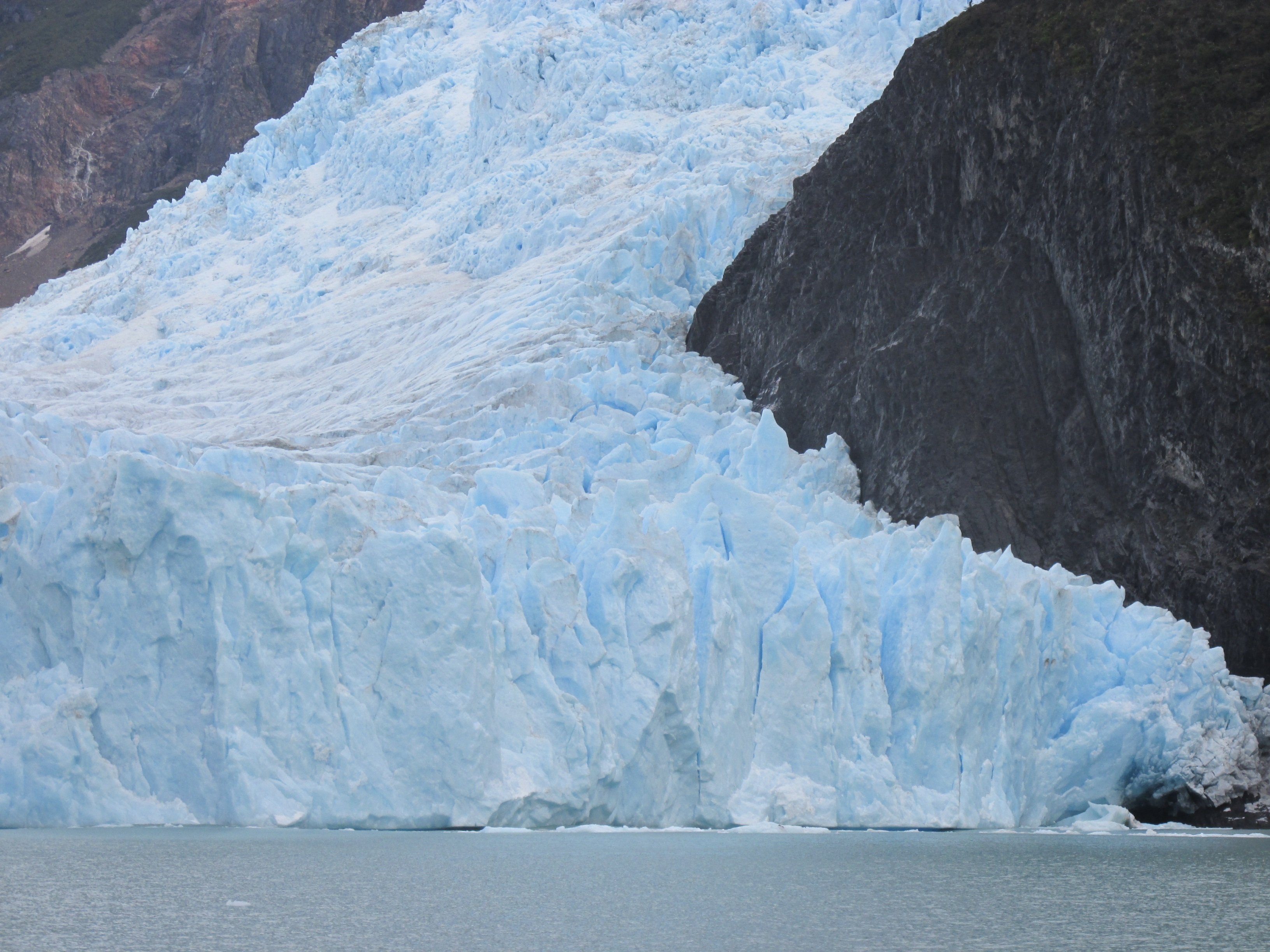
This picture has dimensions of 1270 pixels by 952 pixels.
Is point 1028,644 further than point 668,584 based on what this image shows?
Yes

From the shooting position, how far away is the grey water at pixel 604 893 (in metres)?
11.4

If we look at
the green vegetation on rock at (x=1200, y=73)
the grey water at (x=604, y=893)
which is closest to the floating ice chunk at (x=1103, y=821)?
the grey water at (x=604, y=893)

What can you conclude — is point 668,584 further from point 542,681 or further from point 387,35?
point 387,35

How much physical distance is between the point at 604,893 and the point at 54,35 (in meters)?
93.4

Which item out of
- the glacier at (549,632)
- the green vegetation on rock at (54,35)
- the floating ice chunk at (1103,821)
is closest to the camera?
the glacier at (549,632)

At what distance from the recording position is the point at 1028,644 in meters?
20.2

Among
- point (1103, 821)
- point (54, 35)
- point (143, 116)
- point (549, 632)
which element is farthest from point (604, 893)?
point (54, 35)

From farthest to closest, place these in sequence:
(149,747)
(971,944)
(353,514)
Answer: (353,514), (149,747), (971,944)

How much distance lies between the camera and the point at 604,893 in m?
13.4

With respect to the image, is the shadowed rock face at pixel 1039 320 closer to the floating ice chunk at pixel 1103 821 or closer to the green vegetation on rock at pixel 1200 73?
the green vegetation on rock at pixel 1200 73

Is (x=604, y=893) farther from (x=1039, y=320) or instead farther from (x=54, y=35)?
(x=54, y=35)

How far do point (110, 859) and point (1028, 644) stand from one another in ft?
38.2

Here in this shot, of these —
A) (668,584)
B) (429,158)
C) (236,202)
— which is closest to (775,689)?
(668,584)

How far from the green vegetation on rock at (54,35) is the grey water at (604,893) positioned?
82408mm
